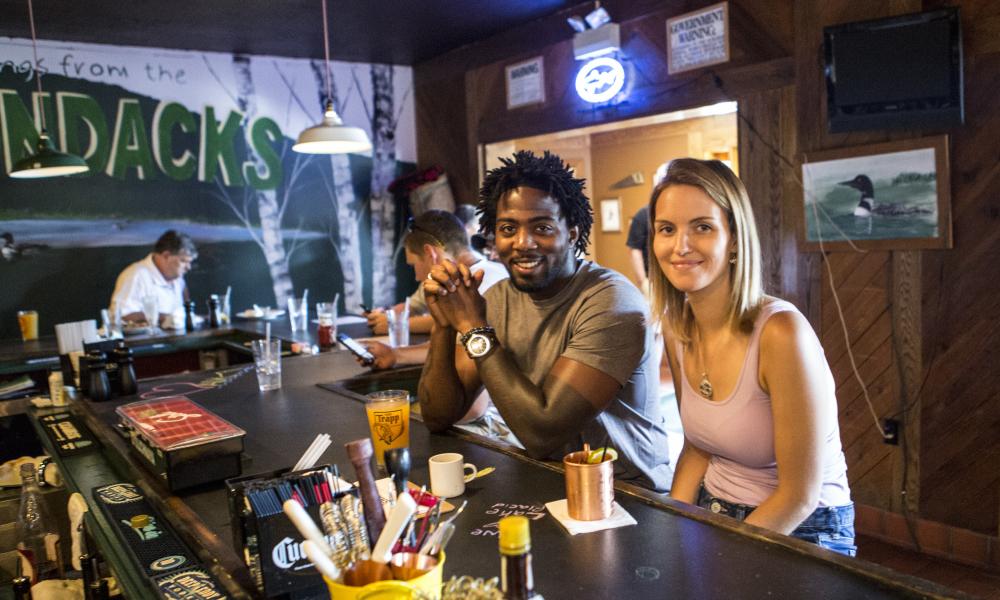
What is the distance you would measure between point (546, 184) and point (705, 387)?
27.1 inches

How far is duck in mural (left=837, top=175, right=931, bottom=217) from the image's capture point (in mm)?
3405

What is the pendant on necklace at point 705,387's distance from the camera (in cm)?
171

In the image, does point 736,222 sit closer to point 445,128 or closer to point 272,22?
point 272,22

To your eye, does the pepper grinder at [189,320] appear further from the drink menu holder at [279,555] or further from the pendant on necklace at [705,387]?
the drink menu holder at [279,555]

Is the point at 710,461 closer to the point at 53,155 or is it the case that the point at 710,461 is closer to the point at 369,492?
the point at 369,492

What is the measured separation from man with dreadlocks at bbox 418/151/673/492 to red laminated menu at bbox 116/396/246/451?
0.54 m

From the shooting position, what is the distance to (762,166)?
3.99 metres

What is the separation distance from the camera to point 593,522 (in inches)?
50.6

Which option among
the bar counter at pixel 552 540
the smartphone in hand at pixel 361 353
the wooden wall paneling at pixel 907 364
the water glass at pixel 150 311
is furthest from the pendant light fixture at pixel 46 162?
the wooden wall paneling at pixel 907 364

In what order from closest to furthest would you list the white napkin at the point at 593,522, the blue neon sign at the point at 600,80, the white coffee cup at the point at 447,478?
1. the white napkin at the point at 593,522
2. the white coffee cup at the point at 447,478
3. the blue neon sign at the point at 600,80

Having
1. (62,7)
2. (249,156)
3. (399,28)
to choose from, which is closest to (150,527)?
(62,7)

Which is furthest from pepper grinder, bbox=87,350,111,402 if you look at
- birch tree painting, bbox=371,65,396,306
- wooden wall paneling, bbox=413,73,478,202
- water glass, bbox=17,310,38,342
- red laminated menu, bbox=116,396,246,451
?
birch tree painting, bbox=371,65,396,306

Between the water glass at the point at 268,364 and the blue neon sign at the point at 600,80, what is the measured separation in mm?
3094

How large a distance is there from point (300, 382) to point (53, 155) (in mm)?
2604
